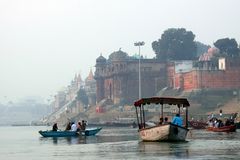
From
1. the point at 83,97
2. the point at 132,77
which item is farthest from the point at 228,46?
the point at 83,97

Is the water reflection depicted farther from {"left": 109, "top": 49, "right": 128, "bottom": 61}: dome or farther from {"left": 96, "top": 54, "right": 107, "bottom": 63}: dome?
{"left": 96, "top": 54, "right": 107, "bottom": 63}: dome

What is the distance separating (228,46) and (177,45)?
11719 mm

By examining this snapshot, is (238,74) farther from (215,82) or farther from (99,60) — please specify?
(99,60)

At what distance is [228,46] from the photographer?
130 m

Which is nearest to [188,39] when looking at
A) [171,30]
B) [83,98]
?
[171,30]

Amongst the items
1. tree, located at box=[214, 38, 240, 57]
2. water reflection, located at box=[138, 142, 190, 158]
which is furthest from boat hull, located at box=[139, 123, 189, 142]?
tree, located at box=[214, 38, 240, 57]

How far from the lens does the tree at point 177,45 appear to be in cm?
13600

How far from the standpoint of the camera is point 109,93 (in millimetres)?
135625

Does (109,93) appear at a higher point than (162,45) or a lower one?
lower

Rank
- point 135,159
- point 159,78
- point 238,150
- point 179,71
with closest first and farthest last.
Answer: point 135,159 → point 238,150 → point 179,71 → point 159,78

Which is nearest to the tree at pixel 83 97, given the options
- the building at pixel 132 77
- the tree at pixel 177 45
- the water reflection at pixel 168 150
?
the tree at pixel 177 45

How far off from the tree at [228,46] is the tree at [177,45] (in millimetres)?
7464

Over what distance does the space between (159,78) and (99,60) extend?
16.6 meters

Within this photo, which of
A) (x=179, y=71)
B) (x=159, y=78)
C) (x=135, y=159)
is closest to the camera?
(x=135, y=159)
